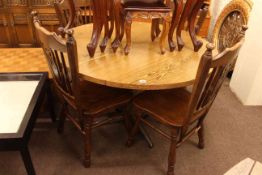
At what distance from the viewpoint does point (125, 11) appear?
1.48 meters

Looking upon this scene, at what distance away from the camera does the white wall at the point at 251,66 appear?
7.12ft

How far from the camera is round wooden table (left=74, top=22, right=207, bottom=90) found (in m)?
1.32

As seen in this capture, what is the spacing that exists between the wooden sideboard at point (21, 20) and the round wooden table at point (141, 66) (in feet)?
3.39

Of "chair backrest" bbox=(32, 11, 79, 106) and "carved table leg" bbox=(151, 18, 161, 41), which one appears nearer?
"chair backrest" bbox=(32, 11, 79, 106)

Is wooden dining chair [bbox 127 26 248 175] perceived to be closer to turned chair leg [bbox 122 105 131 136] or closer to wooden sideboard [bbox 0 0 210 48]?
turned chair leg [bbox 122 105 131 136]

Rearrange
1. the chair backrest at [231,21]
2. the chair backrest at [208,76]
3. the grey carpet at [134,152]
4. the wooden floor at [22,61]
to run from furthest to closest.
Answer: the chair backrest at [231,21]
the wooden floor at [22,61]
the grey carpet at [134,152]
the chair backrest at [208,76]

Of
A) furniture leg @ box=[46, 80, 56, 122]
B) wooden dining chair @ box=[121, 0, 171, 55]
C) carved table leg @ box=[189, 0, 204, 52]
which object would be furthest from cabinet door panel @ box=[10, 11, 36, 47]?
carved table leg @ box=[189, 0, 204, 52]

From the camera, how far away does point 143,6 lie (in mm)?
1533

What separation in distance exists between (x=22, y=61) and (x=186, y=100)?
1.56 m

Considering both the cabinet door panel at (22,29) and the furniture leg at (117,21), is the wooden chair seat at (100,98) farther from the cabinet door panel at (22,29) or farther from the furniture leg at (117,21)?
the cabinet door panel at (22,29)

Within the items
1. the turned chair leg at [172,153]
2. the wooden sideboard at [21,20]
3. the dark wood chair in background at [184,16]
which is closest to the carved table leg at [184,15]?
the dark wood chair in background at [184,16]

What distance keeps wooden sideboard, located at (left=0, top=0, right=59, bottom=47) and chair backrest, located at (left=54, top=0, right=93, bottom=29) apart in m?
0.45

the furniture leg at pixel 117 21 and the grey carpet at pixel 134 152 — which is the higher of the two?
the furniture leg at pixel 117 21

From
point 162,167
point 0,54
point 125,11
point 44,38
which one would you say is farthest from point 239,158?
point 0,54
